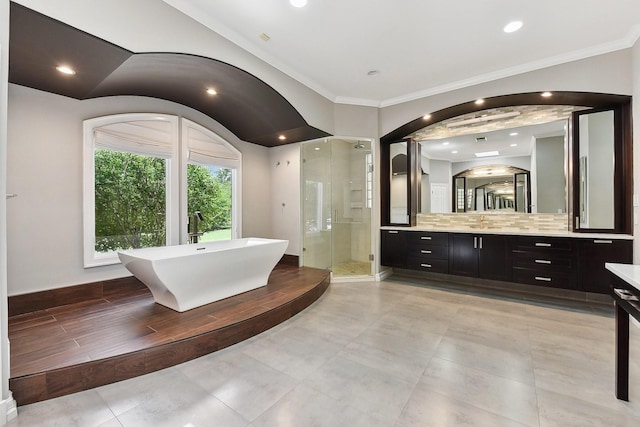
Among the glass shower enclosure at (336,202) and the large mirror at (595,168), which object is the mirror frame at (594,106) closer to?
the large mirror at (595,168)

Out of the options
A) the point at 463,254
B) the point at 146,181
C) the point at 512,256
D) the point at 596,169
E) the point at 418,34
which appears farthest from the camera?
the point at 463,254

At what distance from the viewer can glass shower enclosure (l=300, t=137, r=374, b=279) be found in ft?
15.6

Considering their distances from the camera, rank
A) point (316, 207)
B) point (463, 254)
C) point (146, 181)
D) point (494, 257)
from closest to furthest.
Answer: point (146, 181) < point (494, 257) < point (463, 254) < point (316, 207)

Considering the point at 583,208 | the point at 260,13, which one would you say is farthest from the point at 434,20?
the point at 583,208

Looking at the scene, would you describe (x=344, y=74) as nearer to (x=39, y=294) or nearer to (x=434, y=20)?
(x=434, y=20)

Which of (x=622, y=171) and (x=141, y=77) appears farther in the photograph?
(x=622, y=171)

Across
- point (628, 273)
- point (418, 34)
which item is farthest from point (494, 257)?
point (418, 34)

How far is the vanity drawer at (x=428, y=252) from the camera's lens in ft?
13.5

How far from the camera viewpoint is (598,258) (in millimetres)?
3139

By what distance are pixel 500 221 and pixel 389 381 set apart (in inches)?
134

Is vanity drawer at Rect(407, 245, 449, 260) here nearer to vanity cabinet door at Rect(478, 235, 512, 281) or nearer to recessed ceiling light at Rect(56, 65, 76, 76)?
vanity cabinet door at Rect(478, 235, 512, 281)

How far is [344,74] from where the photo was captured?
3.63 meters

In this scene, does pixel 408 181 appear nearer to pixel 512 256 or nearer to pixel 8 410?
pixel 512 256

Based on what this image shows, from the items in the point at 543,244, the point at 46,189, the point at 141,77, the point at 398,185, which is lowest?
the point at 543,244
